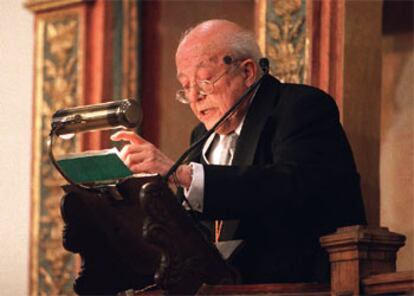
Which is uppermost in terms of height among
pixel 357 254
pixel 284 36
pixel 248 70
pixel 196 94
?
pixel 284 36

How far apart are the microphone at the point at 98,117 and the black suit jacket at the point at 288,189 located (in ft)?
1.21

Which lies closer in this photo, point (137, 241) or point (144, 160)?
point (144, 160)

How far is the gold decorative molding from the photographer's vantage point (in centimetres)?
730

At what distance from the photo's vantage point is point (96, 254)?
462cm

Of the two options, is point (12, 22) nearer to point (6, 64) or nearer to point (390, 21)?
point (6, 64)

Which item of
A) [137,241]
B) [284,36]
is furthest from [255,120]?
[284,36]

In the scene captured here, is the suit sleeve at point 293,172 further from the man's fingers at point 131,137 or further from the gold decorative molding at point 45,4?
the gold decorative molding at point 45,4

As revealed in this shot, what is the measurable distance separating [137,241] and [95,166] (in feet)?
1.37

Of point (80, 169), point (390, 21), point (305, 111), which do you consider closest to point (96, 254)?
point (80, 169)

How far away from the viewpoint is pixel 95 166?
168 inches

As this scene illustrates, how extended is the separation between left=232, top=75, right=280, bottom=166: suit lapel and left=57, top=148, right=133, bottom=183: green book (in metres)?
0.83

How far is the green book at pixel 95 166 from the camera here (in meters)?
4.19

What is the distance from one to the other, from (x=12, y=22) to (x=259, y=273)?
136 inches

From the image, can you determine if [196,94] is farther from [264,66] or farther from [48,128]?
[48,128]
